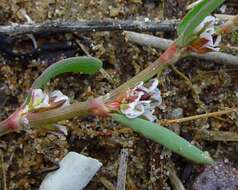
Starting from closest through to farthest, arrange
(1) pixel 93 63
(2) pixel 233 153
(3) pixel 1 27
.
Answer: (1) pixel 93 63 → (3) pixel 1 27 → (2) pixel 233 153

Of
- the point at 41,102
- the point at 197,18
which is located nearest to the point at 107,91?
the point at 41,102

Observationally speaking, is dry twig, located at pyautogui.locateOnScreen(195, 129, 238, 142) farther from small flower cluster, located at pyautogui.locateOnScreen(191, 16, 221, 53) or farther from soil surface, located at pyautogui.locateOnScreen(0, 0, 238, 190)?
small flower cluster, located at pyautogui.locateOnScreen(191, 16, 221, 53)

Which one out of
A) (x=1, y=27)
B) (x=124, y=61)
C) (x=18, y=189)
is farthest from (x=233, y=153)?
(x=1, y=27)

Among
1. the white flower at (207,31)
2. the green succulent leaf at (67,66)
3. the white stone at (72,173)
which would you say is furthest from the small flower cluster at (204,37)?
the white stone at (72,173)

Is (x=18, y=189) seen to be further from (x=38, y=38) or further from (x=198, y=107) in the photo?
(x=198, y=107)

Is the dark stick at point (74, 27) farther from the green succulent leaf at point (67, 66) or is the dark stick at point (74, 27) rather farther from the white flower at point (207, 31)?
the white flower at point (207, 31)

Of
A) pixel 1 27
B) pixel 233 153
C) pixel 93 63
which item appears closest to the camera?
pixel 93 63

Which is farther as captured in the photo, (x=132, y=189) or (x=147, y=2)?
(x=147, y=2)
